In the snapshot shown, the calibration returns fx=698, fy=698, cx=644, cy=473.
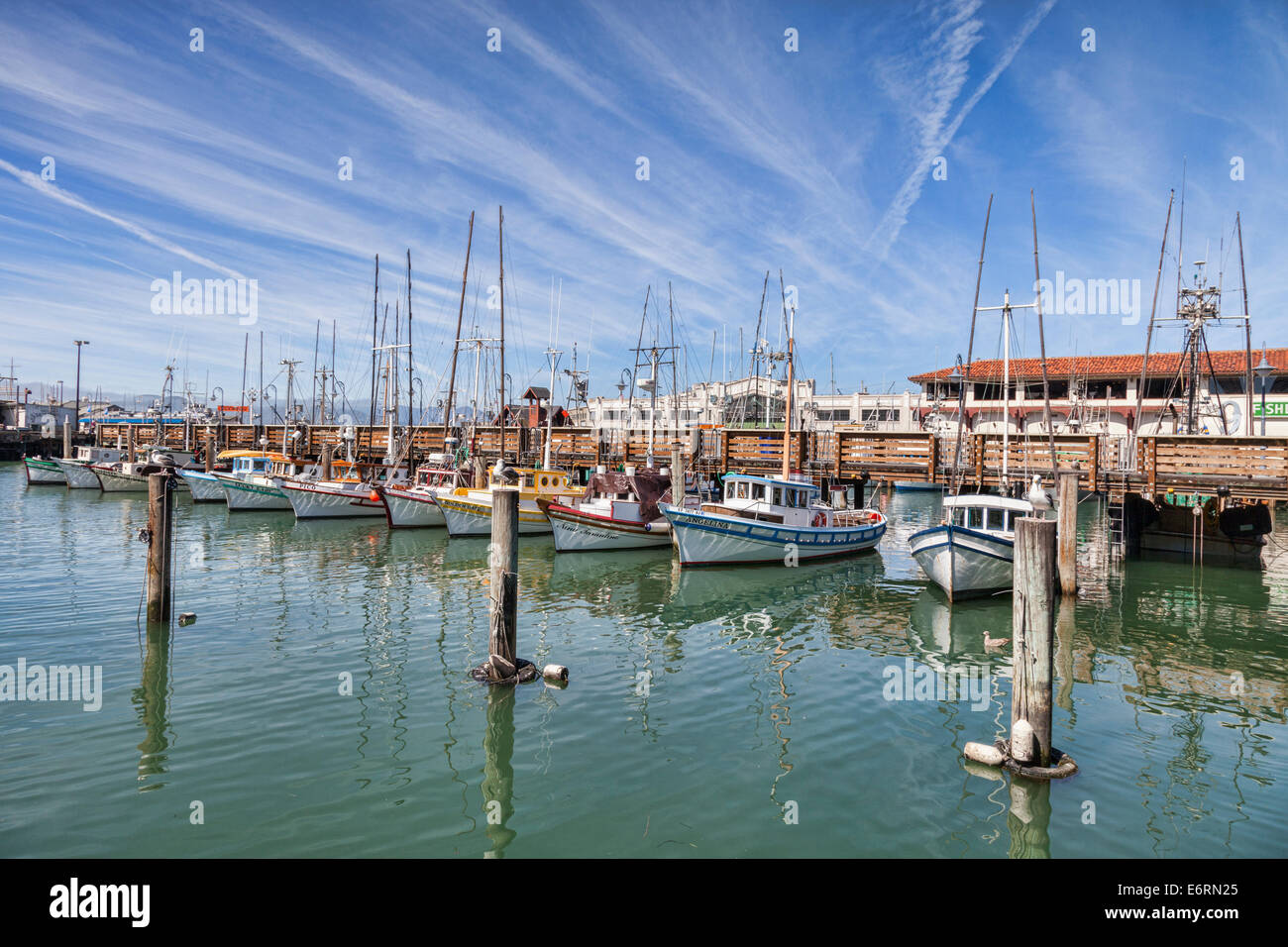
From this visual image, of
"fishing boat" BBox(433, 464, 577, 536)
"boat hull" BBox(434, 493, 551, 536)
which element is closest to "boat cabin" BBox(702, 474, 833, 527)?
"fishing boat" BBox(433, 464, 577, 536)

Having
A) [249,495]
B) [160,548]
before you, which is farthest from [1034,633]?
[249,495]

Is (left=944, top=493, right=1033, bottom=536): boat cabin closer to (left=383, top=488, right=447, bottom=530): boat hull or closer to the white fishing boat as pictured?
the white fishing boat

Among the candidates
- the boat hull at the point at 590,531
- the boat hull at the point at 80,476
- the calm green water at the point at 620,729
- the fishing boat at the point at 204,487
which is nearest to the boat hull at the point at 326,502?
the fishing boat at the point at 204,487

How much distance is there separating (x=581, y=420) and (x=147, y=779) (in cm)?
8339

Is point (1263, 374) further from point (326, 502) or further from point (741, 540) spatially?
point (326, 502)

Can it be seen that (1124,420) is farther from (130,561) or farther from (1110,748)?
(130,561)

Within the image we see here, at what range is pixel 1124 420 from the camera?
5997cm

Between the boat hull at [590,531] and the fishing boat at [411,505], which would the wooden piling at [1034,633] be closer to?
the boat hull at [590,531]

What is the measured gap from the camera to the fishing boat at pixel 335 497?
3878 centimetres

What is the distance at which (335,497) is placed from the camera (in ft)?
129

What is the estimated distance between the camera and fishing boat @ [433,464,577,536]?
33000mm

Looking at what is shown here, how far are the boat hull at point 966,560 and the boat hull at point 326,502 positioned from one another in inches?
1156

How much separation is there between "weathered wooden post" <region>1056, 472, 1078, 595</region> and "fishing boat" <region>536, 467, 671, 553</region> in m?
15.0

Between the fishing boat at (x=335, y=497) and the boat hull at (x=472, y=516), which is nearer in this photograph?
the boat hull at (x=472, y=516)
